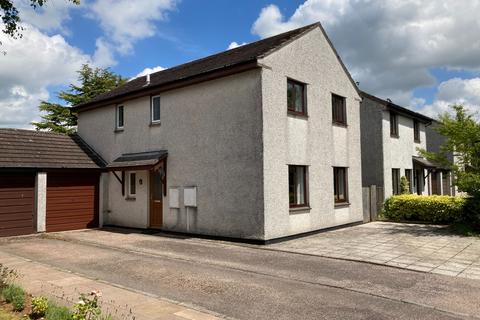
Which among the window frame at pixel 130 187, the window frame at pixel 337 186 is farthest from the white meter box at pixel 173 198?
the window frame at pixel 337 186

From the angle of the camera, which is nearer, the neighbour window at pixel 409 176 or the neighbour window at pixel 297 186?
the neighbour window at pixel 297 186

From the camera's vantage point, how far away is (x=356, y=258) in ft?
33.1

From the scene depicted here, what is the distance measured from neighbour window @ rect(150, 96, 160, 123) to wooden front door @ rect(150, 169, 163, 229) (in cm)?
217

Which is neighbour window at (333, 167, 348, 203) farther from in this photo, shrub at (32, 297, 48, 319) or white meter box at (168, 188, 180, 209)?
shrub at (32, 297, 48, 319)

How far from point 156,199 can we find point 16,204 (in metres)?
5.32

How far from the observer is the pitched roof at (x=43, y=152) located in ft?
50.2

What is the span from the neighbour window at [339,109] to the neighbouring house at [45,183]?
1073cm

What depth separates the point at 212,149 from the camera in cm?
1355

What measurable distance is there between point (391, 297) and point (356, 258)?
3240mm

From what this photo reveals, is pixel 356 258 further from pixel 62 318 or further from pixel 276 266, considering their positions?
pixel 62 318

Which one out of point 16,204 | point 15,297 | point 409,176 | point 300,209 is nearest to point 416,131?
point 409,176

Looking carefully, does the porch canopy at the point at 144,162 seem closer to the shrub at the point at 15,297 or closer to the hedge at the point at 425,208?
the shrub at the point at 15,297

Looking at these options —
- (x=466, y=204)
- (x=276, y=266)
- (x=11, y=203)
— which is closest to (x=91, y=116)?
(x=11, y=203)

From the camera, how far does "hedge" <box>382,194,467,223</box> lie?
16188mm
